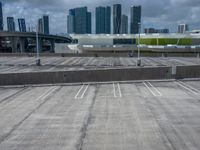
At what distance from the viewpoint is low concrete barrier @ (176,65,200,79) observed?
85.6 feet

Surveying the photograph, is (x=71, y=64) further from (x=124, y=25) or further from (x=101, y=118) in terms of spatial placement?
(x=124, y=25)

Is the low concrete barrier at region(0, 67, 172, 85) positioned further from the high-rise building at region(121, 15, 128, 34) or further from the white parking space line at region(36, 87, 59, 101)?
the high-rise building at region(121, 15, 128, 34)

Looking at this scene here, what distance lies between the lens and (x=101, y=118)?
13953mm

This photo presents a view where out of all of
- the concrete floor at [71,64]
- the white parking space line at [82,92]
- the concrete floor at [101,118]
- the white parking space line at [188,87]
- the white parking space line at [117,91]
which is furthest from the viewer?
the concrete floor at [71,64]

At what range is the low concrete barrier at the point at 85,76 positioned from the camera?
79.3 ft


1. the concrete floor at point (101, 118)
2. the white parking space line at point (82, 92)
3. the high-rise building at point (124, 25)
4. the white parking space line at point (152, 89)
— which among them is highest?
the high-rise building at point (124, 25)

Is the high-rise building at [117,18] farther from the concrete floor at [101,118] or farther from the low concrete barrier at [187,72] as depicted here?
the concrete floor at [101,118]

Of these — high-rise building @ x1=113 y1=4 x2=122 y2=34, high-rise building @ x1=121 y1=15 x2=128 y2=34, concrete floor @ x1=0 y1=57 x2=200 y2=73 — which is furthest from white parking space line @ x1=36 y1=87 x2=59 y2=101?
high-rise building @ x1=121 y1=15 x2=128 y2=34

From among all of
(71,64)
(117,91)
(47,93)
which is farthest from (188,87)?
(71,64)

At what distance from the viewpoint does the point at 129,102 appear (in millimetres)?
17562

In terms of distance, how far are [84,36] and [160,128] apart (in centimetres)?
10014


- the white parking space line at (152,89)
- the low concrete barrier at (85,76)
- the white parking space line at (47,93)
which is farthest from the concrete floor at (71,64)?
the white parking space line at (152,89)

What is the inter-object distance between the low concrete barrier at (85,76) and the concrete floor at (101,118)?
6.15 ft

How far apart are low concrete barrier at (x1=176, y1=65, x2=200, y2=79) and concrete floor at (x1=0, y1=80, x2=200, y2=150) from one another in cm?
401
